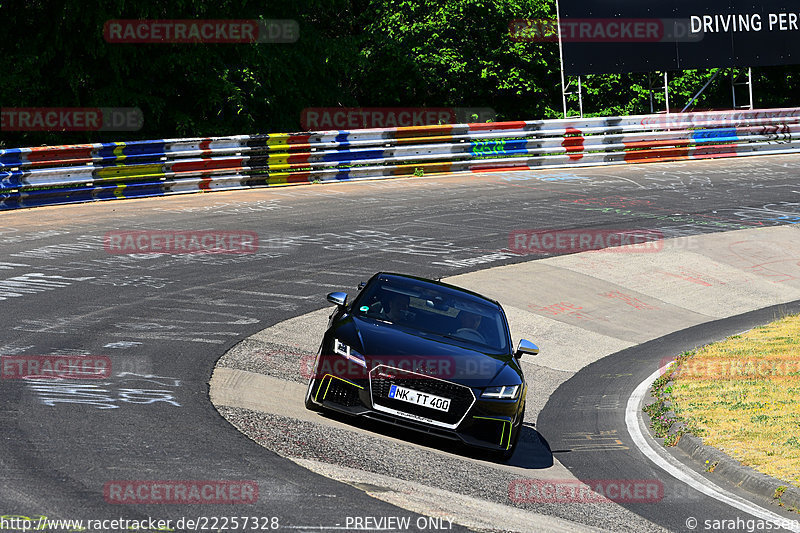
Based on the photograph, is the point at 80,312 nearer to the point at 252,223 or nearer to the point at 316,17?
the point at 252,223

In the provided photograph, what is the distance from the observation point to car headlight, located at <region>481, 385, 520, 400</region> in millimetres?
8812

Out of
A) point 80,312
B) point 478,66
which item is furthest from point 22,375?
point 478,66

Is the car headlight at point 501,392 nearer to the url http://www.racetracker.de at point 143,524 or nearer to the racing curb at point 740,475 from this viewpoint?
the racing curb at point 740,475

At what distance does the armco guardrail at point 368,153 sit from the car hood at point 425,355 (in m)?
12.9

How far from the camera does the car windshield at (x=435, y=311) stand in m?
9.80

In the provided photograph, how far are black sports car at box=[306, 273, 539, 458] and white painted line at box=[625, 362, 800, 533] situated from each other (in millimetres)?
1493

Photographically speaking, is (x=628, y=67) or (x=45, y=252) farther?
(x=628, y=67)

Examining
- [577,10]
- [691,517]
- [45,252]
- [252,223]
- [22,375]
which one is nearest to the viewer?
[691,517]

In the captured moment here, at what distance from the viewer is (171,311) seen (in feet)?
42.8

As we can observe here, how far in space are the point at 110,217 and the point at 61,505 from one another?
1399 centimetres

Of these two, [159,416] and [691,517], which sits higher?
[159,416]

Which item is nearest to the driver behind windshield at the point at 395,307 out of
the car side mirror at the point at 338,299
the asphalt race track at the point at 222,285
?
the car side mirror at the point at 338,299

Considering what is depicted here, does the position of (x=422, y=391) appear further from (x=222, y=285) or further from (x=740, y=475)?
(x=222, y=285)

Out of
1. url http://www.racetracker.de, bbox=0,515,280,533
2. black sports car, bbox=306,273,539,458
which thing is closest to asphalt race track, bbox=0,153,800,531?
url http://www.racetracker.de, bbox=0,515,280,533
